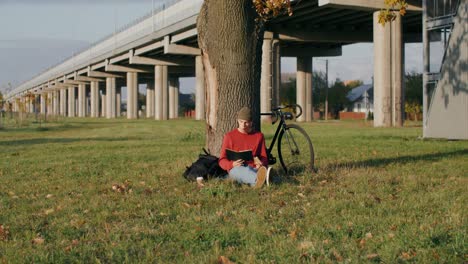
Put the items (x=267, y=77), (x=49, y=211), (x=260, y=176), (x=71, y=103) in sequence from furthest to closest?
(x=71, y=103), (x=267, y=77), (x=260, y=176), (x=49, y=211)

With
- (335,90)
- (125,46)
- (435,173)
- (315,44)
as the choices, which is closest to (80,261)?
(435,173)

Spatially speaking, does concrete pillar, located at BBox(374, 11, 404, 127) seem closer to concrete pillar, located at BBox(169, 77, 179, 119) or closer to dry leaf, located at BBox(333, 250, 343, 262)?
dry leaf, located at BBox(333, 250, 343, 262)

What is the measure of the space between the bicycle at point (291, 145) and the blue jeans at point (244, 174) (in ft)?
4.31

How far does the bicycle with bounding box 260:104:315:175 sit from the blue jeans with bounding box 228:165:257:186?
131 centimetres

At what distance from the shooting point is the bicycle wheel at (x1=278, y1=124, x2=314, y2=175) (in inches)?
370

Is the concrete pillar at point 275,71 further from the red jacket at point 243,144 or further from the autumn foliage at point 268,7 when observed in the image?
the red jacket at point 243,144

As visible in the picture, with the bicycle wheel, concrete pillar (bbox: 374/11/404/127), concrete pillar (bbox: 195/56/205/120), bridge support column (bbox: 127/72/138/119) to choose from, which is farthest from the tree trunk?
bridge support column (bbox: 127/72/138/119)

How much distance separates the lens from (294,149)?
947 centimetres

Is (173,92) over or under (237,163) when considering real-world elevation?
over

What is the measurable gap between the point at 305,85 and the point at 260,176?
51691mm

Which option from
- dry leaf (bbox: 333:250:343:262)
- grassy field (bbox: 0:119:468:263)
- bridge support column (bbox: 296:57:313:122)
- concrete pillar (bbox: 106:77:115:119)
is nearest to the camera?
dry leaf (bbox: 333:250:343:262)

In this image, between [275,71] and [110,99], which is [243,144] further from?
[110,99]

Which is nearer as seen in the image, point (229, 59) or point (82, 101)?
point (229, 59)

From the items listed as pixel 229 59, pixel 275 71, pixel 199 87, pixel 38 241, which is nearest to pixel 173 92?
pixel 199 87
